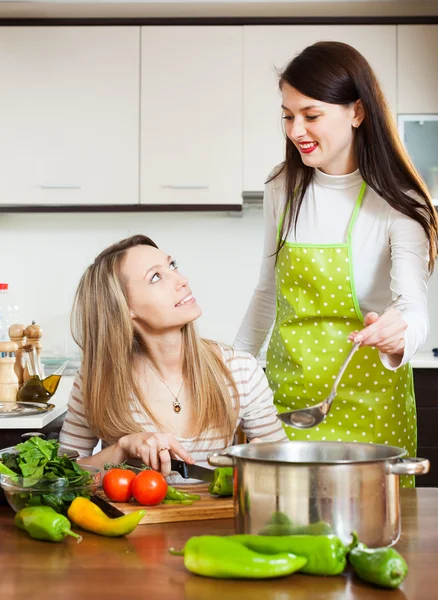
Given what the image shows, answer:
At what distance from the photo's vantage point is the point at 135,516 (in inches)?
46.1

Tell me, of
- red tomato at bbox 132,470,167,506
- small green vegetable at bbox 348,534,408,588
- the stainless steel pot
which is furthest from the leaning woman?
small green vegetable at bbox 348,534,408,588

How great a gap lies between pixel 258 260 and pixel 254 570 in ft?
10.2

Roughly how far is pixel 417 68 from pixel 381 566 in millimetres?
3093

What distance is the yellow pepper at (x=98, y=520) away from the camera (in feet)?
3.86

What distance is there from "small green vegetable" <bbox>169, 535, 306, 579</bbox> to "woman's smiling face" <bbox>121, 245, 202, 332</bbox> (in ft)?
2.89

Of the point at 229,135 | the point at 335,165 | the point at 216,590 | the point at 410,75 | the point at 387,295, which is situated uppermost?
the point at 410,75

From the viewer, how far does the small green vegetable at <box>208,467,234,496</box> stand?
1385 mm

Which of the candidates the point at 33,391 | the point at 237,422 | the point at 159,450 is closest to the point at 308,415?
the point at 159,450

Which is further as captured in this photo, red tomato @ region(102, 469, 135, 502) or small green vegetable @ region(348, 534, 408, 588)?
red tomato @ region(102, 469, 135, 502)

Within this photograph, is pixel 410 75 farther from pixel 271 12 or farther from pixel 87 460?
pixel 87 460

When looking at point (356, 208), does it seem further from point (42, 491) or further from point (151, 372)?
point (42, 491)

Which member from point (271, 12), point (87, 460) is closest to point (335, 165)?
point (87, 460)

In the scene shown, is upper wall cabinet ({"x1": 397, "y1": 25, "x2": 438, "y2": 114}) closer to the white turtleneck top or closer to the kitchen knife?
the white turtleneck top

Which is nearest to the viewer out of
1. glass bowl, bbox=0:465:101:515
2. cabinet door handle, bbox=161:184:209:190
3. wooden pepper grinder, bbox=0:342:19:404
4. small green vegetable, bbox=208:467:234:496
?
glass bowl, bbox=0:465:101:515
